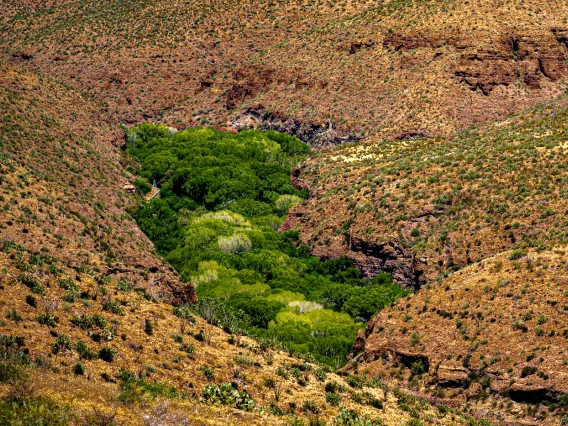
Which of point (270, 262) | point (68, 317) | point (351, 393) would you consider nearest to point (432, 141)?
point (270, 262)

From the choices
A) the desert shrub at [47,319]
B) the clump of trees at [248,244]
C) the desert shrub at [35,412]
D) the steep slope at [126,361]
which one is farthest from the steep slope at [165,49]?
the desert shrub at [35,412]

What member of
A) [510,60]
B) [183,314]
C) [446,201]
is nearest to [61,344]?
[183,314]

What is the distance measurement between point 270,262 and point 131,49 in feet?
160

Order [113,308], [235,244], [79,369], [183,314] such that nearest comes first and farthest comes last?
[79,369]
[113,308]
[183,314]
[235,244]

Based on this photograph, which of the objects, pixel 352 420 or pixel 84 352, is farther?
pixel 352 420

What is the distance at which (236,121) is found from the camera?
7588 centimetres

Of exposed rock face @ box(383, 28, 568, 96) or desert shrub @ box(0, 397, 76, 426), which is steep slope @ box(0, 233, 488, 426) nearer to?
desert shrub @ box(0, 397, 76, 426)

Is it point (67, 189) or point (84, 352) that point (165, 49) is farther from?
Result: point (84, 352)

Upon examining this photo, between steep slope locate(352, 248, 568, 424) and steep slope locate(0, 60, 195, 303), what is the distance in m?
10.3

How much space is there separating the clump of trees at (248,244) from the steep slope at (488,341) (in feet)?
13.8

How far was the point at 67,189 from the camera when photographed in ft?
151

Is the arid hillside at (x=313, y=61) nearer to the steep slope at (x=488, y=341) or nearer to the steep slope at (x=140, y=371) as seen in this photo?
the steep slope at (x=488, y=341)

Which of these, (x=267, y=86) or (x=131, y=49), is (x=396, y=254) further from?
(x=131, y=49)

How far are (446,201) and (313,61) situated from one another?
3547 centimetres
